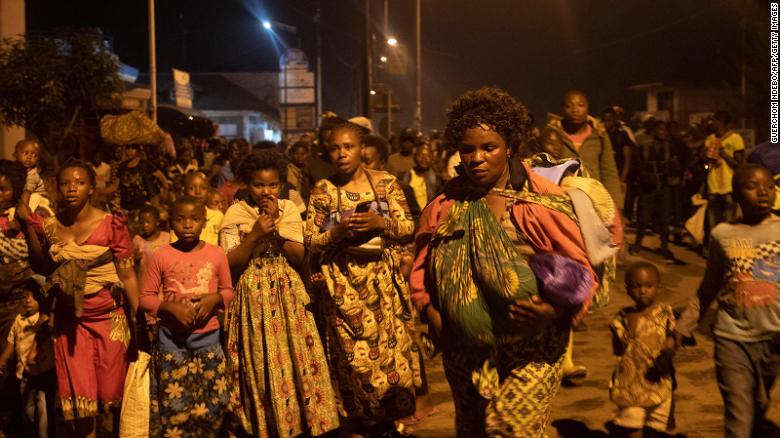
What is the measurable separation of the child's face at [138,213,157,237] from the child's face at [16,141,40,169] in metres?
1.99

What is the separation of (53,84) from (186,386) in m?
9.89

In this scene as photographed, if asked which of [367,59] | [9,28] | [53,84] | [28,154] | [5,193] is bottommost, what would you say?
[5,193]

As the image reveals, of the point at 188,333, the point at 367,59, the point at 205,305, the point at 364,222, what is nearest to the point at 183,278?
the point at 205,305

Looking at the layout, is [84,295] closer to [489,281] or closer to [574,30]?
[489,281]

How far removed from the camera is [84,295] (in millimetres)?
5578

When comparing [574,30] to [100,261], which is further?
[574,30]

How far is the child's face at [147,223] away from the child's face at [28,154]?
1992 mm

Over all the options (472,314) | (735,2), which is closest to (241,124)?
(735,2)

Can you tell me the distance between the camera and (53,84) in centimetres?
1389

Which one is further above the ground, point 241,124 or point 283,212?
point 241,124

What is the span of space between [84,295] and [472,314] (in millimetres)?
3006

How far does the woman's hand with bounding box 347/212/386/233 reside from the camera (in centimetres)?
557

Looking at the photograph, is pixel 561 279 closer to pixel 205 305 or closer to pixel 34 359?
pixel 205 305

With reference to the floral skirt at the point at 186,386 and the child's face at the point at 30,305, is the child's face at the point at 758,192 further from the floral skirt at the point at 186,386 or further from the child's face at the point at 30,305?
the child's face at the point at 30,305
